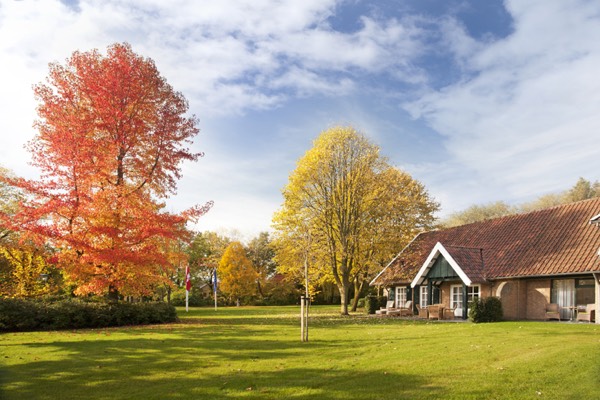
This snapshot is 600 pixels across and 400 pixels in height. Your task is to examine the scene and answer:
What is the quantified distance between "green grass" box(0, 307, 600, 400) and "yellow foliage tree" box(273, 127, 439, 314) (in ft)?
53.9

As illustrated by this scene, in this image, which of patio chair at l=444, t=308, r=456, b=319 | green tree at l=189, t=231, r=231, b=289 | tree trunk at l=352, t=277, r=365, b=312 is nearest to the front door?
patio chair at l=444, t=308, r=456, b=319

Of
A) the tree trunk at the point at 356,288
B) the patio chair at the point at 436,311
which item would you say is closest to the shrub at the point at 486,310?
the patio chair at the point at 436,311

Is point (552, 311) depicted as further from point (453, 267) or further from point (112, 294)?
point (112, 294)

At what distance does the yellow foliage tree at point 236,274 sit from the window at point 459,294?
33608 millimetres

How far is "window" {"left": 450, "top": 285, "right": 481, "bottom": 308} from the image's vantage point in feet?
84.9

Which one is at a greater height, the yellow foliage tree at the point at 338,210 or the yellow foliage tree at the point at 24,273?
the yellow foliage tree at the point at 338,210

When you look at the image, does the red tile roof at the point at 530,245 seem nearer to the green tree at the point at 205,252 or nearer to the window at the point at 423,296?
the window at the point at 423,296

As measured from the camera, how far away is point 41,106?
73.3 ft

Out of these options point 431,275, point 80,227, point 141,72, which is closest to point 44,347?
point 80,227

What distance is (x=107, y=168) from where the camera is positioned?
901 inches

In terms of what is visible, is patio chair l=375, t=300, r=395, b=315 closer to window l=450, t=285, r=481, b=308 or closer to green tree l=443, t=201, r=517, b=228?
window l=450, t=285, r=481, b=308

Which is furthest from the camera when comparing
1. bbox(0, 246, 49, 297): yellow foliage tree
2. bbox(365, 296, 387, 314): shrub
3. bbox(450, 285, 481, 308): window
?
bbox(365, 296, 387, 314): shrub

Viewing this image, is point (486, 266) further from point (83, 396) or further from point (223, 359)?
point (83, 396)

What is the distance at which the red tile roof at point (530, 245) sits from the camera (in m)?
21.9
